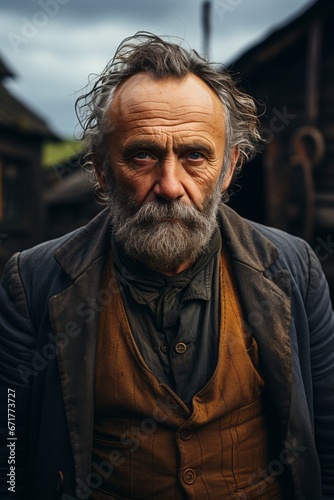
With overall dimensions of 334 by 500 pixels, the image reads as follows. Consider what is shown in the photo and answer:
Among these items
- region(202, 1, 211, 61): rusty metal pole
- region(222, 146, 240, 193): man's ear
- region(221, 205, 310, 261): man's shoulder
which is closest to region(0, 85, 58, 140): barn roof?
region(202, 1, 211, 61): rusty metal pole

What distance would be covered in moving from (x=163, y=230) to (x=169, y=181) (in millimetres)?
208

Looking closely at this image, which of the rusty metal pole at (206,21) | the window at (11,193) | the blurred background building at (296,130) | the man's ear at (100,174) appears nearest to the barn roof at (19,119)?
the window at (11,193)

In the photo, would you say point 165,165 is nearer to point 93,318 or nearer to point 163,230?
point 163,230

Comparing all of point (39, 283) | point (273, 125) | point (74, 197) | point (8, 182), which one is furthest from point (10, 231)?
point (39, 283)

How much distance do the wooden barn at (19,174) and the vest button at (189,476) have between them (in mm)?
10143

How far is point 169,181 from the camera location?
2.29 metres

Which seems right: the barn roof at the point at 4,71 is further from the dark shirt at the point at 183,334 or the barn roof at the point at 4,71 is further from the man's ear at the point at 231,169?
the dark shirt at the point at 183,334

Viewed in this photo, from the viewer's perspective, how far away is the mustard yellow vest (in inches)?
89.7

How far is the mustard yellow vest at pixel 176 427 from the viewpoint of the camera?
2.28m

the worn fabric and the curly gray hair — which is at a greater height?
the curly gray hair

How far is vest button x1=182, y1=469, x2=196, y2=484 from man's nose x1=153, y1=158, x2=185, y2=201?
3.24 feet

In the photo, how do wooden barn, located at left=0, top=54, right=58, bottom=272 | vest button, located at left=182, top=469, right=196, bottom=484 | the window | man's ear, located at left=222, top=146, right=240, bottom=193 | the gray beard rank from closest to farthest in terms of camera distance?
vest button, located at left=182, top=469, right=196, bottom=484, the gray beard, man's ear, located at left=222, top=146, right=240, bottom=193, wooden barn, located at left=0, top=54, right=58, bottom=272, the window

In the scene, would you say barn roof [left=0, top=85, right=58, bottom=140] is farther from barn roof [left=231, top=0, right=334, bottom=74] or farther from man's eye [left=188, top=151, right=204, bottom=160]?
man's eye [left=188, top=151, right=204, bottom=160]

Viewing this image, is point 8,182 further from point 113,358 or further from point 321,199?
point 113,358
